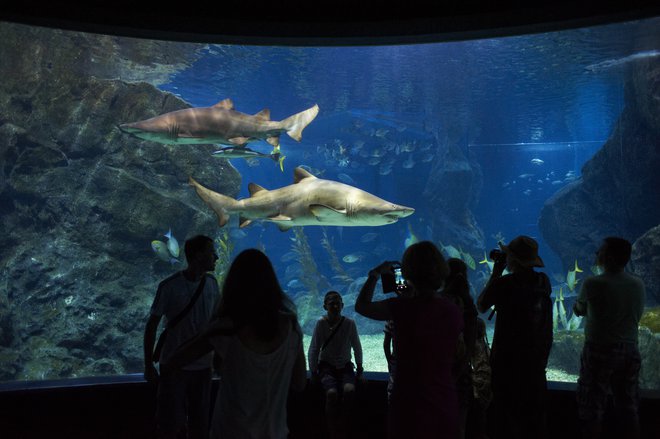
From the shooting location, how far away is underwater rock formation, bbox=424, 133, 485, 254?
71.8 feet

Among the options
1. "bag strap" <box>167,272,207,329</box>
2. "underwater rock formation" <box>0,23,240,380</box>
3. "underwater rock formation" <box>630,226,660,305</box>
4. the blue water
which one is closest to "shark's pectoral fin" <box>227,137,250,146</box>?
"bag strap" <box>167,272,207,329</box>

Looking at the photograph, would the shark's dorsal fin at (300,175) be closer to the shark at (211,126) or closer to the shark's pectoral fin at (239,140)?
the shark at (211,126)

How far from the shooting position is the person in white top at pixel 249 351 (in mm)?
1905

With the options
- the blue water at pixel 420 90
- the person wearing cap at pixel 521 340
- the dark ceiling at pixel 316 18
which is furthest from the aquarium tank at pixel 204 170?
the person wearing cap at pixel 521 340

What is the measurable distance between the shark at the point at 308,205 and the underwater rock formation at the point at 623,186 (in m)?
11.3

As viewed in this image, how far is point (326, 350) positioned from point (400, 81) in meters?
18.0

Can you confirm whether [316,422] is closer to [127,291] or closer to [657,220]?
[127,291]

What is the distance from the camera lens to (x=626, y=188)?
14.0m

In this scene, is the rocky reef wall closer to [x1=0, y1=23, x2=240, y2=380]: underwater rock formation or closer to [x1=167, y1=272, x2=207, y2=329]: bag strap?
[x1=167, y1=272, x2=207, y2=329]: bag strap

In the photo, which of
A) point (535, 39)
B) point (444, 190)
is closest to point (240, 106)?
point (444, 190)

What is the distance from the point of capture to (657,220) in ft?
43.9

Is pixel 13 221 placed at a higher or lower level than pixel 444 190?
lower

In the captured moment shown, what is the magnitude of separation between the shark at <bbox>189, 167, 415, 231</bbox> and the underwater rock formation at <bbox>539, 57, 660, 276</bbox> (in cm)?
1129

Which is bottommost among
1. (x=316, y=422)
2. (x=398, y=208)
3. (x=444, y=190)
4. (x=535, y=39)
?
(x=316, y=422)
